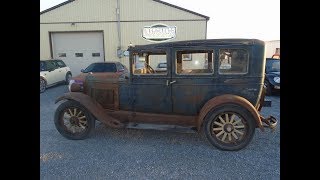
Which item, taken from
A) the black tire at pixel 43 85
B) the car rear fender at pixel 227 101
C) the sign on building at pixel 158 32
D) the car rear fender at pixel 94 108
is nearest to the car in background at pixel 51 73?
the black tire at pixel 43 85

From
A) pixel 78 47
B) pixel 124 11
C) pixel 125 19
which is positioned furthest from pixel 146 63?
pixel 78 47

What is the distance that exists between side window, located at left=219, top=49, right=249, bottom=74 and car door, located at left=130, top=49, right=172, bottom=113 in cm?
101

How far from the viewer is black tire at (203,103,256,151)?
399 cm

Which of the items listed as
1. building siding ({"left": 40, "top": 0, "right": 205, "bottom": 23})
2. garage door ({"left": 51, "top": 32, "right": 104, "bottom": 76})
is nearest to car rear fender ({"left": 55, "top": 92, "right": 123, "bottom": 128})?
garage door ({"left": 51, "top": 32, "right": 104, "bottom": 76})

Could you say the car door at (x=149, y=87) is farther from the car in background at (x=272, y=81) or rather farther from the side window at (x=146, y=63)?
the car in background at (x=272, y=81)

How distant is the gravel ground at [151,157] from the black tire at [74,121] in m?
0.15

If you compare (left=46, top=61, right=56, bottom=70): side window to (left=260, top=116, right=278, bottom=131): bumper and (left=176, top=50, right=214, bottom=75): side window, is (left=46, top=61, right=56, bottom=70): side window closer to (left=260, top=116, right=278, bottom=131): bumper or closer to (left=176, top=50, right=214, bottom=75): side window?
(left=176, top=50, right=214, bottom=75): side window

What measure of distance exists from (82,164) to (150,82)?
A: 1.89m

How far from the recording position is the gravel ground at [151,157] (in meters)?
3.29

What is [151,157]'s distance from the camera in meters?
3.81

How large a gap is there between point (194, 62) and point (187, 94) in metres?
0.79
